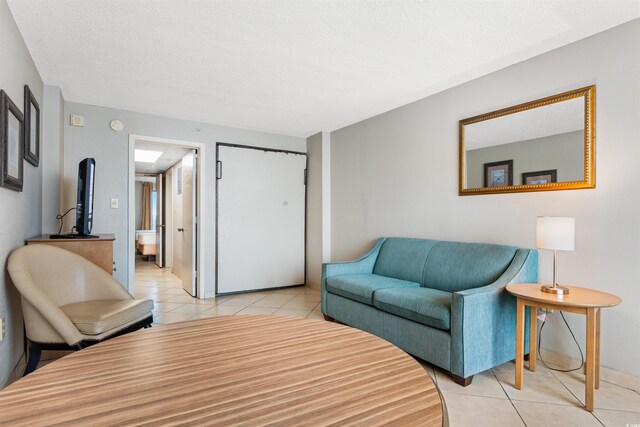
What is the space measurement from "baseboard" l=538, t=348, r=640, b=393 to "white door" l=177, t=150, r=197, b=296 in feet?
13.0

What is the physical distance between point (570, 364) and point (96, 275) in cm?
349

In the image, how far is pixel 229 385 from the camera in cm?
89

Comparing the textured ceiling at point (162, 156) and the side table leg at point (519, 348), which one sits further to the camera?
the textured ceiling at point (162, 156)

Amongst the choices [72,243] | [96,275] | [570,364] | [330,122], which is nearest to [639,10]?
[570,364]

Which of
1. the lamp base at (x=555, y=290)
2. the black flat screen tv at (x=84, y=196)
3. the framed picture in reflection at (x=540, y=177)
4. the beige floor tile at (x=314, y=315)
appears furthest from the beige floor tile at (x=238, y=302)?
the framed picture in reflection at (x=540, y=177)

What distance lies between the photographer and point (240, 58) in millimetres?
2697

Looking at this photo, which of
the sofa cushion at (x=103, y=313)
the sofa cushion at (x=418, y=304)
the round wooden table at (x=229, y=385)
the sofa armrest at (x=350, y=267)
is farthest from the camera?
the sofa armrest at (x=350, y=267)

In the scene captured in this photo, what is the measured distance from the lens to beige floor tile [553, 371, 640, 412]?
1933 millimetres

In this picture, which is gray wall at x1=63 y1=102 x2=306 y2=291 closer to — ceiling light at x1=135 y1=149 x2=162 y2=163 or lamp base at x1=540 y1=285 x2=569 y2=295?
ceiling light at x1=135 y1=149 x2=162 y2=163

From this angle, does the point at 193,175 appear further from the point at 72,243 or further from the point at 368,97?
the point at 368,97

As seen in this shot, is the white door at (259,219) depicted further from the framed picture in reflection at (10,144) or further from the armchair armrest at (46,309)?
the armchair armrest at (46,309)

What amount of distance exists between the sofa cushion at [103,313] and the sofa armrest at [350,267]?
5.42 ft

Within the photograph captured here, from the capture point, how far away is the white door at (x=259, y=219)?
4.63 meters

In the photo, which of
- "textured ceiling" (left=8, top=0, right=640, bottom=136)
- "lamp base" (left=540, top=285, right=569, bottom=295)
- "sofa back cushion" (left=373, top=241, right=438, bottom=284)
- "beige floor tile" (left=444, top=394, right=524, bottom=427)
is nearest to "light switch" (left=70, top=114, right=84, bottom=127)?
"textured ceiling" (left=8, top=0, right=640, bottom=136)
